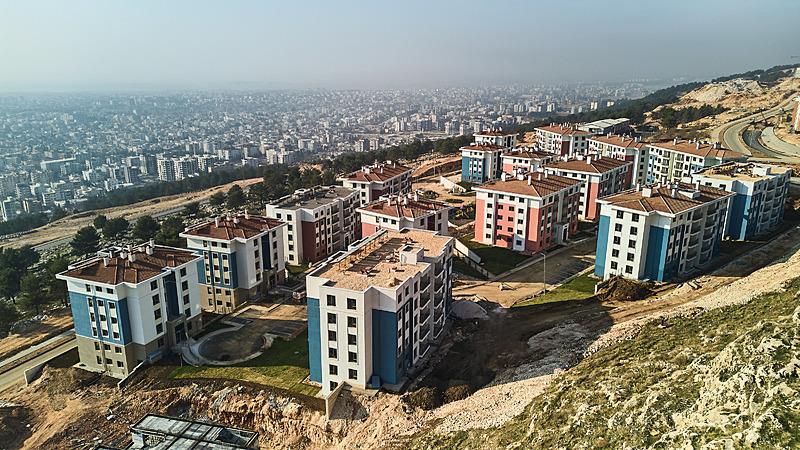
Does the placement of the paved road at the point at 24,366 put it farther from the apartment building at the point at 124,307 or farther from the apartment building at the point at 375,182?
the apartment building at the point at 375,182

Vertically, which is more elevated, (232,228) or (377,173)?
(377,173)

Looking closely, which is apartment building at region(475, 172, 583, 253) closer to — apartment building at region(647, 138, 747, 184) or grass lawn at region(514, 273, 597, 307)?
grass lawn at region(514, 273, 597, 307)

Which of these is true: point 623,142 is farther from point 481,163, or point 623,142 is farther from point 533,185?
point 533,185

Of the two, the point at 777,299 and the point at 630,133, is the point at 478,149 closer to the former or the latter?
the point at 630,133

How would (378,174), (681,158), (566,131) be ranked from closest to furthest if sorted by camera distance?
1. (681,158)
2. (378,174)
3. (566,131)

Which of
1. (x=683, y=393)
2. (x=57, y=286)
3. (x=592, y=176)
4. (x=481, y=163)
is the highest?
(x=592, y=176)

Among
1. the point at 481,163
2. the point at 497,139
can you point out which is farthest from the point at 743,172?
the point at 497,139
